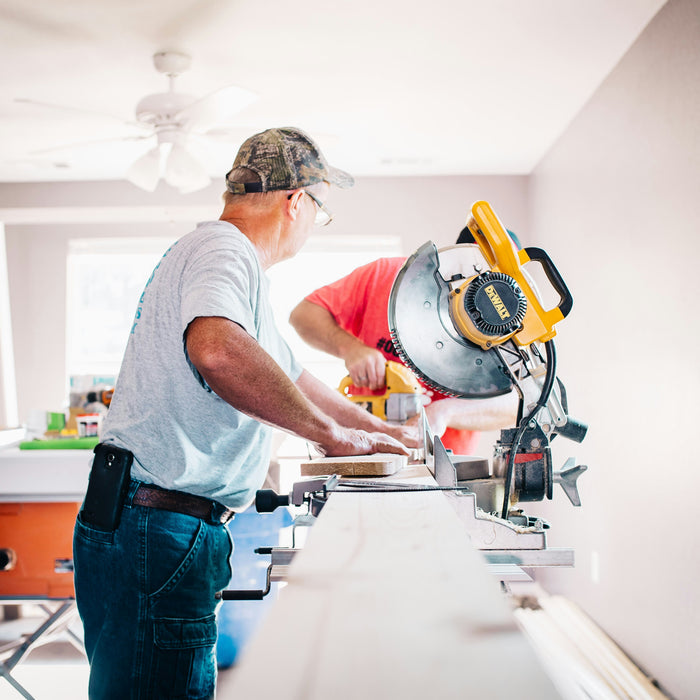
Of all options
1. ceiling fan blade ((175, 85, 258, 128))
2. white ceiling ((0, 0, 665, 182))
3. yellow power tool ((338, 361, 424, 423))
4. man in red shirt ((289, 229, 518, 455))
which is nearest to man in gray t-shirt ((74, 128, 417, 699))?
yellow power tool ((338, 361, 424, 423))

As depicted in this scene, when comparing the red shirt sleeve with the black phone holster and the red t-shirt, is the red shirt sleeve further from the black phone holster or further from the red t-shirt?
the black phone holster

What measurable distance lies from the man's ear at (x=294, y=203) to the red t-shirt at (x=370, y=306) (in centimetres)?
65

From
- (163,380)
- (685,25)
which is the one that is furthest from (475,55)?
(163,380)

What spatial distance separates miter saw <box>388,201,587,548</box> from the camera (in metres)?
1.05

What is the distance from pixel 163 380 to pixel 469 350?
1.77ft

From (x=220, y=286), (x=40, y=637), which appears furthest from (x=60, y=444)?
(x=220, y=286)

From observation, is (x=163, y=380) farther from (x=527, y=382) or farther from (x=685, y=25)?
(x=685, y=25)

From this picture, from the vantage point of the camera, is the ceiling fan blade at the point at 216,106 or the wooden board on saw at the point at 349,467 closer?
the wooden board on saw at the point at 349,467

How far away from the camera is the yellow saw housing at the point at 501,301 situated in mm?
1079

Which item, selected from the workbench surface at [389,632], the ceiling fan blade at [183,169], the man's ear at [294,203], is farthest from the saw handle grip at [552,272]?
the ceiling fan blade at [183,169]

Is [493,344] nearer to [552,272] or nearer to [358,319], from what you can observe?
[552,272]

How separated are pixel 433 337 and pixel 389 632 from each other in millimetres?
754

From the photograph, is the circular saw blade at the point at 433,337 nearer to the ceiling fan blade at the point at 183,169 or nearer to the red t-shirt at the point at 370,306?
the red t-shirt at the point at 370,306

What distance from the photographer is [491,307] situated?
1077mm
